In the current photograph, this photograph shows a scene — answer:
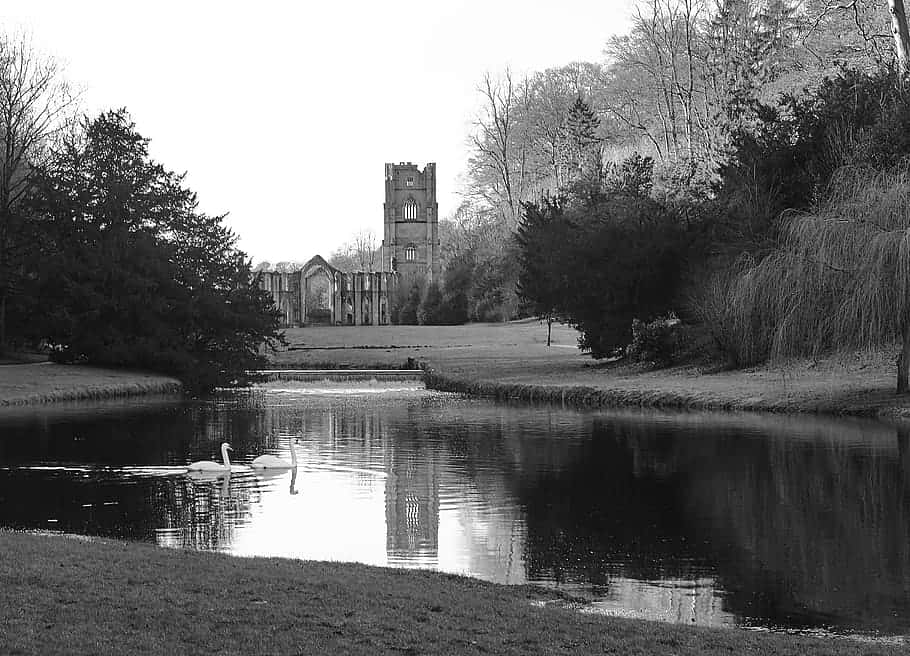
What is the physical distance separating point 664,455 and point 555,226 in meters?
26.1

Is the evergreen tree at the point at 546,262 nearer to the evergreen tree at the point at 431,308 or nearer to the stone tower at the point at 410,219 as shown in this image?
the evergreen tree at the point at 431,308

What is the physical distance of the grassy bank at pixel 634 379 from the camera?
29125 mm

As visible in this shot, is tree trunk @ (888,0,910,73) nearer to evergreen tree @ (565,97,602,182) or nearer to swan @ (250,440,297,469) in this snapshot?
swan @ (250,440,297,469)

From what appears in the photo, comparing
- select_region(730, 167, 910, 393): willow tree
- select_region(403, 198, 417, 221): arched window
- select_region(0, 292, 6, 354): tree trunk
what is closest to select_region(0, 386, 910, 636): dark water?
select_region(730, 167, 910, 393): willow tree

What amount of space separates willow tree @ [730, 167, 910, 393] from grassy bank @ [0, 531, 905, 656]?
690 inches

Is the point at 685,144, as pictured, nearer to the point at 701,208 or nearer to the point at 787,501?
the point at 701,208

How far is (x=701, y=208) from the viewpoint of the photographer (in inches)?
1751

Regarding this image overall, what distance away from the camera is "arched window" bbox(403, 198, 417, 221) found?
150m

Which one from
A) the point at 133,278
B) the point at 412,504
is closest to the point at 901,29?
the point at 412,504

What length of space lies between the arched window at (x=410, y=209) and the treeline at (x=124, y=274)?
102379 mm

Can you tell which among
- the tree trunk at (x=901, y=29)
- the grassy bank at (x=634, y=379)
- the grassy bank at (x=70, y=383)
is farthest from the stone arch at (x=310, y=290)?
the tree trunk at (x=901, y=29)

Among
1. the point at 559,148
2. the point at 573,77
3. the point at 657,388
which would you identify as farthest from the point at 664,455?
the point at 573,77

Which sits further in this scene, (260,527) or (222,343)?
(222,343)

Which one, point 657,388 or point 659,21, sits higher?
point 659,21
